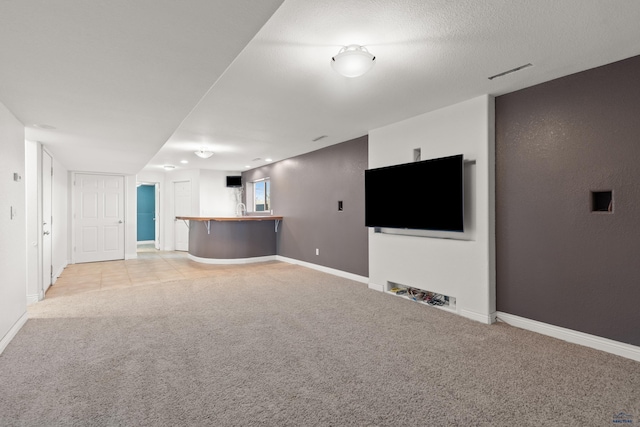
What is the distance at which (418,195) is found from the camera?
389 cm

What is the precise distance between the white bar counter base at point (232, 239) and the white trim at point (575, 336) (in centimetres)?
512

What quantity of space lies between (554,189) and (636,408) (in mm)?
1768

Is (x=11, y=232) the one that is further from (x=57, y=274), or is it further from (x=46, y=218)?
(x=57, y=274)

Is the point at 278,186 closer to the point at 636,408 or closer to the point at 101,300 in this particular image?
the point at 101,300

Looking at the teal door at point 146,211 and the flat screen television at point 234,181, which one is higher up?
the flat screen television at point 234,181

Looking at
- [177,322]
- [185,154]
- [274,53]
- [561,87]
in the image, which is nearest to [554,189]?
[561,87]

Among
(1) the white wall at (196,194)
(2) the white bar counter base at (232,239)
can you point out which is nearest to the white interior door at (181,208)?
(1) the white wall at (196,194)

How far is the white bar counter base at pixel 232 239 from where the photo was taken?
275 inches

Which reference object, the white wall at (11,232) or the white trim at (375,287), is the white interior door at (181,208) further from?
the white trim at (375,287)

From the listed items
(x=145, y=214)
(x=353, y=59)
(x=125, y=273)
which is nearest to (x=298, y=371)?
(x=353, y=59)

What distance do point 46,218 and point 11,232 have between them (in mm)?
2400

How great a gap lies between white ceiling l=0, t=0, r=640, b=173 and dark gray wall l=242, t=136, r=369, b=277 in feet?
5.49

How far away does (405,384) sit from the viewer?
2105 millimetres

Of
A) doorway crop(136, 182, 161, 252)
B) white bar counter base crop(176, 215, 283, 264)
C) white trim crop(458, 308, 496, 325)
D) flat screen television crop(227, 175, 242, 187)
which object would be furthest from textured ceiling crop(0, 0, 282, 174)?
doorway crop(136, 182, 161, 252)
